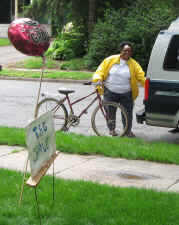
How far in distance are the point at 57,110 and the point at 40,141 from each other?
19.2 ft

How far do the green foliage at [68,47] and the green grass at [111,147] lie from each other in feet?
58.6

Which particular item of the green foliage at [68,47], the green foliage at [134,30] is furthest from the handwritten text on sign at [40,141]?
the green foliage at [68,47]

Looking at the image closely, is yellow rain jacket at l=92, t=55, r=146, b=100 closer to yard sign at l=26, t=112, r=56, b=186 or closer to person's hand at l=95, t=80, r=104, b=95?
person's hand at l=95, t=80, r=104, b=95

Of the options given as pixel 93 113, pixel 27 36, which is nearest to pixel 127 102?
pixel 93 113

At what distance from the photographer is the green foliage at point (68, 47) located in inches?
1097

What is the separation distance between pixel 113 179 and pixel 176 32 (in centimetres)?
338

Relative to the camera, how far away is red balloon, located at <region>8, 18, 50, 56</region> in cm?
627

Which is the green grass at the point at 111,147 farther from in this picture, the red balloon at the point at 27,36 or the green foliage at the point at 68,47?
the green foliage at the point at 68,47

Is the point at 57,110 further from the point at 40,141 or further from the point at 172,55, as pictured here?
the point at 40,141

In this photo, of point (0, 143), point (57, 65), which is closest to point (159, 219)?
point (0, 143)

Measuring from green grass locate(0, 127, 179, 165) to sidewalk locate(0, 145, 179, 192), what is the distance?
0.15 meters

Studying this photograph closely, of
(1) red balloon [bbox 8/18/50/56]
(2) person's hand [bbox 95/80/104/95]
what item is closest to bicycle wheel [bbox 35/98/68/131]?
(2) person's hand [bbox 95/80/104/95]

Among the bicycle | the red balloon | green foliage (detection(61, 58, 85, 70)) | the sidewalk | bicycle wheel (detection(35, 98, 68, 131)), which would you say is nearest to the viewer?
the red balloon

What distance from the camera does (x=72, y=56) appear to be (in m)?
27.9
